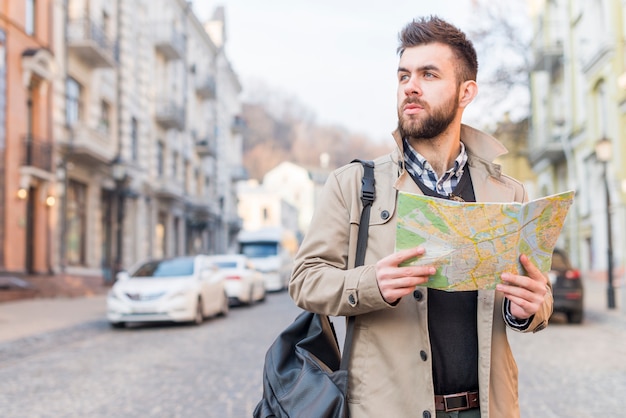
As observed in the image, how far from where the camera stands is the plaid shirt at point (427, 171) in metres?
2.32

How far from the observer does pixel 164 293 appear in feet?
46.5

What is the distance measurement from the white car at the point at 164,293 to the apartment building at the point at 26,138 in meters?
6.58

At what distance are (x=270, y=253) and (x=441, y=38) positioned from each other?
96.4ft

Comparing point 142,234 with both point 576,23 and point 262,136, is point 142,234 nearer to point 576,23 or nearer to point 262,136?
point 576,23

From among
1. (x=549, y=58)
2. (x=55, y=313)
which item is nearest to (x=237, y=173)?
(x=549, y=58)

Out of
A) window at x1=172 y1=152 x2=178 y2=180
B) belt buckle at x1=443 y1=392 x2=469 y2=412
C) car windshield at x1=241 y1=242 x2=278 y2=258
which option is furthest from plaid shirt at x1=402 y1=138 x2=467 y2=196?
window at x1=172 y1=152 x2=178 y2=180

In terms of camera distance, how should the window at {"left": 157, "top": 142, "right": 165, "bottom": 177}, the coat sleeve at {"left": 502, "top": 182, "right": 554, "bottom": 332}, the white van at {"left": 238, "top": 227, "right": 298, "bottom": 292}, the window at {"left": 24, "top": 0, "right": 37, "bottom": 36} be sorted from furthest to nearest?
the window at {"left": 157, "top": 142, "right": 165, "bottom": 177}, the white van at {"left": 238, "top": 227, "right": 298, "bottom": 292}, the window at {"left": 24, "top": 0, "right": 37, "bottom": 36}, the coat sleeve at {"left": 502, "top": 182, "right": 554, "bottom": 332}

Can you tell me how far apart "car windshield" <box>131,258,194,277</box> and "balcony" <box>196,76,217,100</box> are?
31.4 meters

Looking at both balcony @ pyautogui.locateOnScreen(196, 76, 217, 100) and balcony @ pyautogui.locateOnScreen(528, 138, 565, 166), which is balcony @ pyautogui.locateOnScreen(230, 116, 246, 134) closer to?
balcony @ pyautogui.locateOnScreen(196, 76, 217, 100)

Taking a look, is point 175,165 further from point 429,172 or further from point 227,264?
point 429,172

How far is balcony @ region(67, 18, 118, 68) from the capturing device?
2495 cm

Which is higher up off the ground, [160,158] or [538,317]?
[160,158]

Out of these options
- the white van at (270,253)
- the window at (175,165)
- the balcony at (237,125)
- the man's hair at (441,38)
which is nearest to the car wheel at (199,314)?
the man's hair at (441,38)

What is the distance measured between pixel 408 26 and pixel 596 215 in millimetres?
26277
